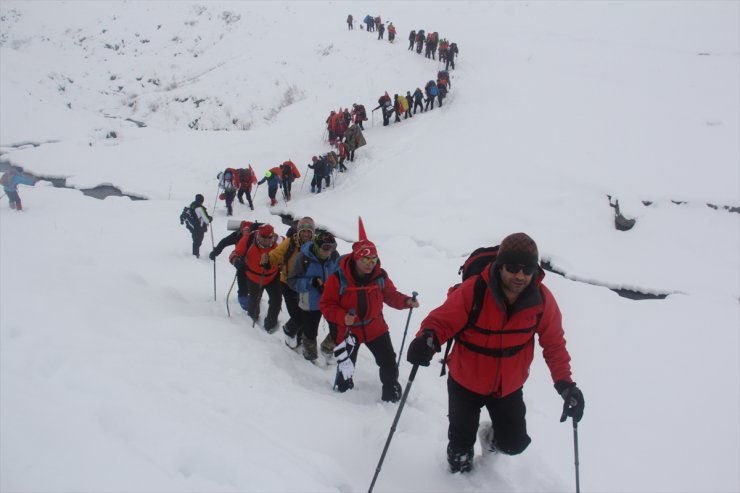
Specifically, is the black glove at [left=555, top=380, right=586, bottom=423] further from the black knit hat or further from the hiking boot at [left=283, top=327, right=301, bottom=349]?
the hiking boot at [left=283, top=327, right=301, bottom=349]

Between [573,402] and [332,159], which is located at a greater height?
[573,402]

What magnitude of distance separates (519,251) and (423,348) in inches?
33.2

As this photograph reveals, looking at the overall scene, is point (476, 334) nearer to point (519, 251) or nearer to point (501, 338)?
point (501, 338)

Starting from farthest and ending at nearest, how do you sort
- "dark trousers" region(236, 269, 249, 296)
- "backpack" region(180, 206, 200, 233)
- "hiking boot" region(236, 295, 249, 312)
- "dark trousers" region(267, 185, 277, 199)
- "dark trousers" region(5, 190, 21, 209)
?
"dark trousers" region(267, 185, 277, 199), "dark trousers" region(5, 190, 21, 209), "backpack" region(180, 206, 200, 233), "hiking boot" region(236, 295, 249, 312), "dark trousers" region(236, 269, 249, 296)

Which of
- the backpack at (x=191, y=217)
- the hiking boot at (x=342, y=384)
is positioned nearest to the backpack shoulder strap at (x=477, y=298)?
the hiking boot at (x=342, y=384)

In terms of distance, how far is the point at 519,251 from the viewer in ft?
8.32

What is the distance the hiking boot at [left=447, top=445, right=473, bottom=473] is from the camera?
11.0 ft

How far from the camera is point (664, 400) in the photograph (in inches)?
210

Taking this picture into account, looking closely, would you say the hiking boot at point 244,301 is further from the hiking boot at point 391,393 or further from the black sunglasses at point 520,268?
the black sunglasses at point 520,268

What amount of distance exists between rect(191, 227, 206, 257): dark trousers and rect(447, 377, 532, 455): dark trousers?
24.0ft

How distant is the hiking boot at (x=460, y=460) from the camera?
11.0ft

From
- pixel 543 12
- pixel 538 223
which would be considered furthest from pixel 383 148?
pixel 543 12

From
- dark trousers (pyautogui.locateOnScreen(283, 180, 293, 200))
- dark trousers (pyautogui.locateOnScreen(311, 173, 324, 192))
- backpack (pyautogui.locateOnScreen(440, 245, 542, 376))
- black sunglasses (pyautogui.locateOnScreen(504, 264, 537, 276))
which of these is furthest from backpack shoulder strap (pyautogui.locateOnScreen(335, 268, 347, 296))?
dark trousers (pyautogui.locateOnScreen(311, 173, 324, 192))

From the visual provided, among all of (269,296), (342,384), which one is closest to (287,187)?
(269,296)
